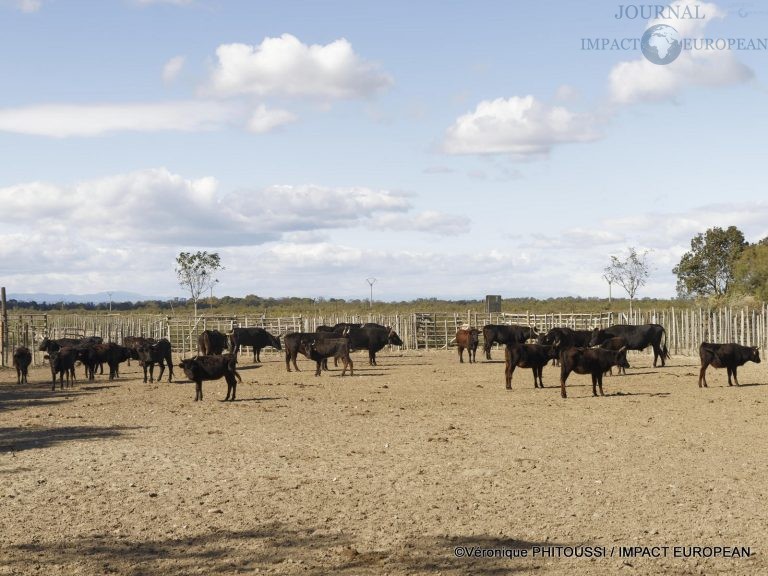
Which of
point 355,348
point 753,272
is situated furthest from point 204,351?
point 753,272

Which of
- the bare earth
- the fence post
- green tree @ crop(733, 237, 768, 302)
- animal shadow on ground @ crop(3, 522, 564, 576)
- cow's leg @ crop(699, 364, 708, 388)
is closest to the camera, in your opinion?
animal shadow on ground @ crop(3, 522, 564, 576)

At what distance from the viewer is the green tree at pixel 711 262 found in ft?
156

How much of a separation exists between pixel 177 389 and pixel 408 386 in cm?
553

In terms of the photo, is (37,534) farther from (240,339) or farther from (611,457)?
(240,339)

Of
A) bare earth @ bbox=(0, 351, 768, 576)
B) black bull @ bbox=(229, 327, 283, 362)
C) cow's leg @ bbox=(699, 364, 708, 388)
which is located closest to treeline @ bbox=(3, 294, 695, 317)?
black bull @ bbox=(229, 327, 283, 362)

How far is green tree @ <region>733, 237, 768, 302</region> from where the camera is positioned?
133 feet

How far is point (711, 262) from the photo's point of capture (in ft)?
159

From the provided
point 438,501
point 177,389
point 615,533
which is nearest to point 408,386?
point 177,389

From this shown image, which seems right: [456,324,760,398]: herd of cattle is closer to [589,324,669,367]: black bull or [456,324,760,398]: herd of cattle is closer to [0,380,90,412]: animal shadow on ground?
[589,324,669,367]: black bull

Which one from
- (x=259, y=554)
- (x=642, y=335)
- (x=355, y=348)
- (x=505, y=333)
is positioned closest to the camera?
(x=259, y=554)

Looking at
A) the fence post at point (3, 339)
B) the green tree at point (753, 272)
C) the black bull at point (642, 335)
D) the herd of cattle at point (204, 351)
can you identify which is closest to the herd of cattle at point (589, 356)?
the black bull at point (642, 335)

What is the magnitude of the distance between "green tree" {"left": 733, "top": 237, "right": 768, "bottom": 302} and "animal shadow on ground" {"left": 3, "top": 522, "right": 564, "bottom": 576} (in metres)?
35.2

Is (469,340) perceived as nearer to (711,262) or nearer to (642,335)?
(642,335)

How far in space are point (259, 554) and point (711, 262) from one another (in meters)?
44.7
